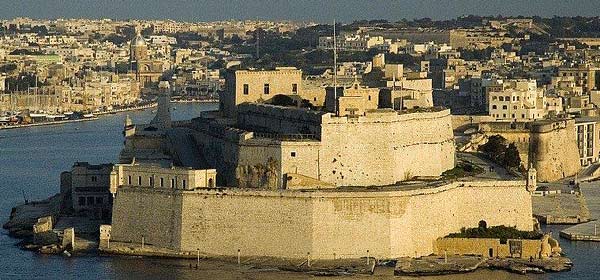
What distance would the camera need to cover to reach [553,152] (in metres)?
42.8

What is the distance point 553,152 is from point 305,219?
1381cm

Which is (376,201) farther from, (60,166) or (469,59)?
(469,59)

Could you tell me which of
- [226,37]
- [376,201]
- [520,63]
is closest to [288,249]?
[376,201]

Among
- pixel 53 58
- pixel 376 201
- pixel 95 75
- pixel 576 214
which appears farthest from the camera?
pixel 53 58

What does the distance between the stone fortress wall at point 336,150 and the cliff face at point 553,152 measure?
9.18 meters

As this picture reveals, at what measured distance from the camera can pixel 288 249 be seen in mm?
30406

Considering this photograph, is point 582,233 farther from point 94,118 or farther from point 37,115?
point 37,115

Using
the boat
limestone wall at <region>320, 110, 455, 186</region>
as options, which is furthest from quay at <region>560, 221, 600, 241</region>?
the boat

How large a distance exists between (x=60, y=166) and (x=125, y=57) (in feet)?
218

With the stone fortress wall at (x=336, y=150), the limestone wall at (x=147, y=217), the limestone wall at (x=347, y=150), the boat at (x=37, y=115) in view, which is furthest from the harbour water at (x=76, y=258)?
the boat at (x=37, y=115)

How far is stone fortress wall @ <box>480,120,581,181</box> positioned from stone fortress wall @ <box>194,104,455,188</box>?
9.17 m

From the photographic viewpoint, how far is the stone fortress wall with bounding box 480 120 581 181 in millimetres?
42469

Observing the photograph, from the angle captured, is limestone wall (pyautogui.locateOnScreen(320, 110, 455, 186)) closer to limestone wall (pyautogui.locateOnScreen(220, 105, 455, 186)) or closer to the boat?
limestone wall (pyautogui.locateOnScreen(220, 105, 455, 186))

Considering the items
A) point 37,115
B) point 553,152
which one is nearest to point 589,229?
point 553,152
